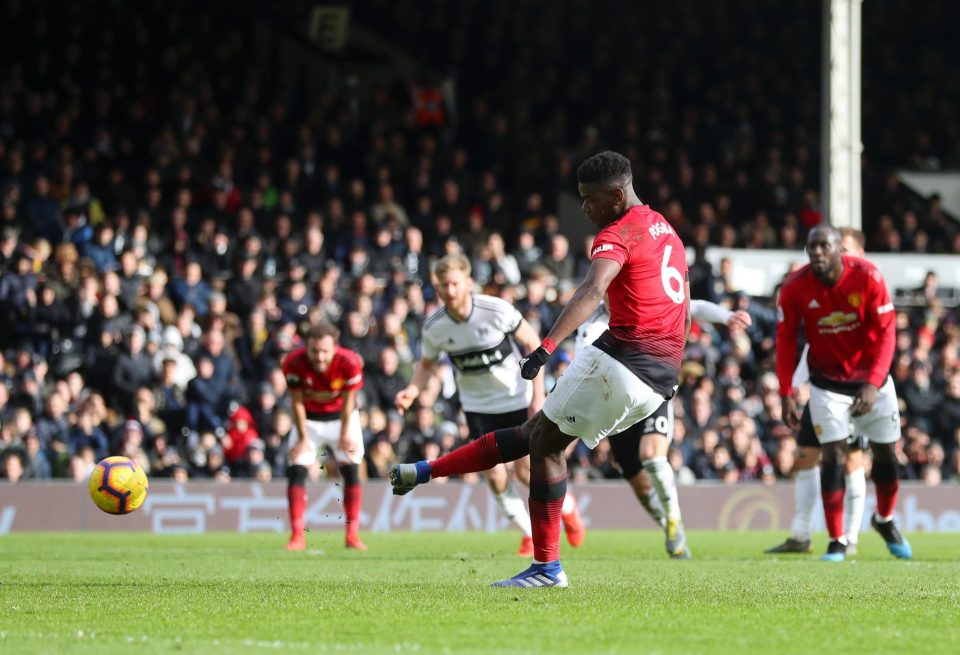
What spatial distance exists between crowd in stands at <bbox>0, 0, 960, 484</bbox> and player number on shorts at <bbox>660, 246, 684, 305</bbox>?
1018 cm

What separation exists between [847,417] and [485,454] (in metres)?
4.44

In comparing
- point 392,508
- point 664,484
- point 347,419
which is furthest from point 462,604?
point 392,508

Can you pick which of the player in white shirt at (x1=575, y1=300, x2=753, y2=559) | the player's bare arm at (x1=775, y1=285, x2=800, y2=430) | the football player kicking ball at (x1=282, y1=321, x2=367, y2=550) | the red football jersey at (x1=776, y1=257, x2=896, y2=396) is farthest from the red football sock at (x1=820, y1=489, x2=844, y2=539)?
the football player kicking ball at (x1=282, y1=321, x2=367, y2=550)

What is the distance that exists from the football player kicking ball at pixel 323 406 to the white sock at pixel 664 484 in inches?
100.0

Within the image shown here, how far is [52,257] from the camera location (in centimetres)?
1916

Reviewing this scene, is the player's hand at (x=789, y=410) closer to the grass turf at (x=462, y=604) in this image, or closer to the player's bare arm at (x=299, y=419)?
the grass turf at (x=462, y=604)

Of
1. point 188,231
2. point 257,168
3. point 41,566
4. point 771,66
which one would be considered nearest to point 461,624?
point 41,566

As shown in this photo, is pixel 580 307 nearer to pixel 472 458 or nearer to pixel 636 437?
pixel 472 458

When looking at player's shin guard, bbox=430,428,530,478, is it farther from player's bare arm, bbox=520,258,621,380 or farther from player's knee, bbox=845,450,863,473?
player's knee, bbox=845,450,863,473

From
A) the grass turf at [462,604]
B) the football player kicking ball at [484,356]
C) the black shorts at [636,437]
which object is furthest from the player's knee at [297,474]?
the black shorts at [636,437]

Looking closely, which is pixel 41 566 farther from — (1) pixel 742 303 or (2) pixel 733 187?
(2) pixel 733 187

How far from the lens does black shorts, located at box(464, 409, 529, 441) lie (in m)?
12.0

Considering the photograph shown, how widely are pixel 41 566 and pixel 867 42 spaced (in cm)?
2587

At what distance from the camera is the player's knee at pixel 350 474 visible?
13.1 meters
